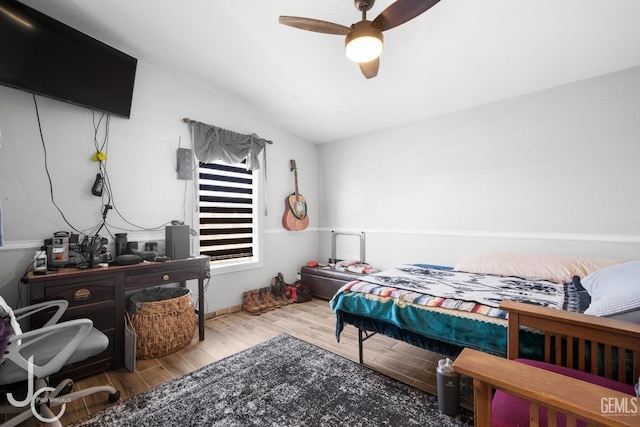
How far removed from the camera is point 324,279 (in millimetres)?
3852

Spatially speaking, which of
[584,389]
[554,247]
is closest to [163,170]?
[584,389]

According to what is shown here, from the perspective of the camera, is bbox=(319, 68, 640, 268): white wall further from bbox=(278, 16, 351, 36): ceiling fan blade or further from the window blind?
bbox=(278, 16, 351, 36): ceiling fan blade

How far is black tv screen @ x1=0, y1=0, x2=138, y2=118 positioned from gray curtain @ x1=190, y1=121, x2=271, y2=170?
2.35 ft

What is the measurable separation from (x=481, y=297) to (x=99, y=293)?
276cm

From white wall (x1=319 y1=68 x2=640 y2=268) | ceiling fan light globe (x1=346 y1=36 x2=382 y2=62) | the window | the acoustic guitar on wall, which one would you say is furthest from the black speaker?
white wall (x1=319 y1=68 x2=640 y2=268)

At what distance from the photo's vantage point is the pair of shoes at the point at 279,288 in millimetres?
3821

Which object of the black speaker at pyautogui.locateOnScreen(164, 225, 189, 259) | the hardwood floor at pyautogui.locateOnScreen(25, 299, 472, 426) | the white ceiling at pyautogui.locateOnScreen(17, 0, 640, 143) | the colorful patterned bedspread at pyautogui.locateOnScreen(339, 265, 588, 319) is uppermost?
the white ceiling at pyautogui.locateOnScreen(17, 0, 640, 143)

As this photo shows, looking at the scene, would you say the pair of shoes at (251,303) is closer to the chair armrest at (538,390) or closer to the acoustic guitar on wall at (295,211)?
the acoustic guitar on wall at (295,211)

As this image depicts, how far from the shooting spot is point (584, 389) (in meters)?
0.73

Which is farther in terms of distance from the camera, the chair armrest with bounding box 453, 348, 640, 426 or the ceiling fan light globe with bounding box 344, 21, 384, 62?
the ceiling fan light globe with bounding box 344, 21, 384, 62

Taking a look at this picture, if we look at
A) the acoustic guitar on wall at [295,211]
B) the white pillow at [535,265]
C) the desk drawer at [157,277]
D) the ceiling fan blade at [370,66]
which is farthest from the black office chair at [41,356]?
the white pillow at [535,265]

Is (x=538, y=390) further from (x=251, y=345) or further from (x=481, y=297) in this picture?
(x=251, y=345)

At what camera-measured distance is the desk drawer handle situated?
1.90 m

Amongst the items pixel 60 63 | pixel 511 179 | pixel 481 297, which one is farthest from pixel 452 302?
pixel 60 63
